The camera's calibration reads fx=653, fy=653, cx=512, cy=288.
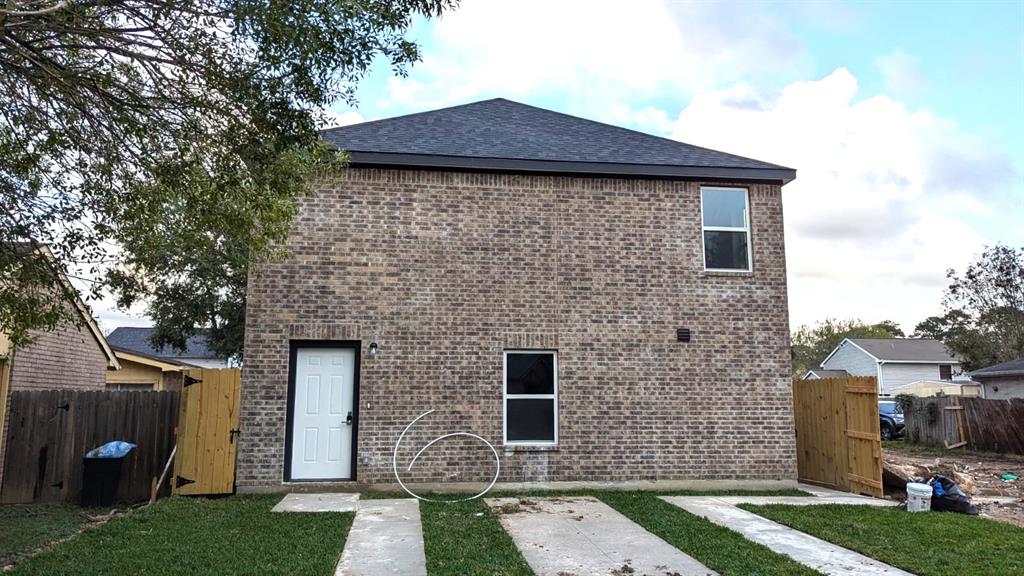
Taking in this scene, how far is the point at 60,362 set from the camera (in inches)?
515

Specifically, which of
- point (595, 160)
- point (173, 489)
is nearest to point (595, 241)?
point (595, 160)

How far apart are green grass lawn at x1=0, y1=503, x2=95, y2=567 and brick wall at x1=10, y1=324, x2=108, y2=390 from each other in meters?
2.45

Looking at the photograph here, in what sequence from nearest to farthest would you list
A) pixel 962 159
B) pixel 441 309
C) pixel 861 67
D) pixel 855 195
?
1. pixel 441 309
2. pixel 861 67
3. pixel 962 159
4. pixel 855 195

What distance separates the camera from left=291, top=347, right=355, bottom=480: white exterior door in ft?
31.5

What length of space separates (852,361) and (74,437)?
46347 millimetres

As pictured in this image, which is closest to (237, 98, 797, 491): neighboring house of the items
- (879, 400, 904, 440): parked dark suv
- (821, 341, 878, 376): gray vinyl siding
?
(879, 400, 904, 440): parked dark suv

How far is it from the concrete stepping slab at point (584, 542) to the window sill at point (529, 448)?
0.97 m

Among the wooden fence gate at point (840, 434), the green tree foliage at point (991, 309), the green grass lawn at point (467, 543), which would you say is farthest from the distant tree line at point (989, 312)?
the green grass lawn at point (467, 543)

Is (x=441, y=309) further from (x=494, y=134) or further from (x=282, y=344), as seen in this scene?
(x=494, y=134)

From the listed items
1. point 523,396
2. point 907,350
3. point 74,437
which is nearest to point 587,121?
point 523,396

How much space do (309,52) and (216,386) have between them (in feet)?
19.6

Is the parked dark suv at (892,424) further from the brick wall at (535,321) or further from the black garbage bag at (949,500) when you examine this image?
the brick wall at (535,321)

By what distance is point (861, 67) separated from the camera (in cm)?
1133

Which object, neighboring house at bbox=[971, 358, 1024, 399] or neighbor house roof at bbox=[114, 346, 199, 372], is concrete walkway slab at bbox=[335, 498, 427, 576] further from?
neighboring house at bbox=[971, 358, 1024, 399]
